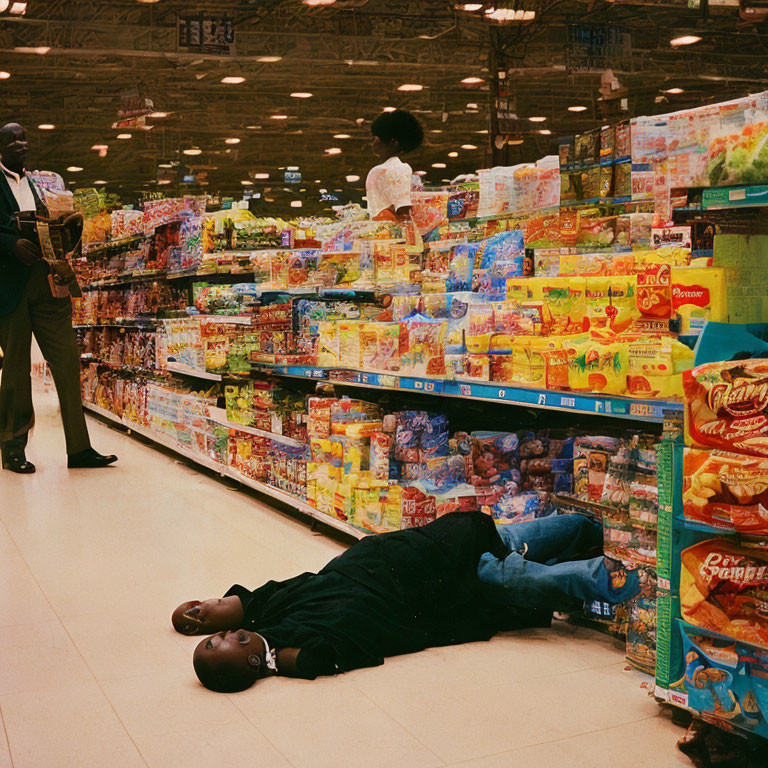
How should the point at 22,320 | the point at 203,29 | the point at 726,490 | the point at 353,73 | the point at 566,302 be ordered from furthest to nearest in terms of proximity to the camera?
the point at 353,73 < the point at 203,29 < the point at 22,320 < the point at 566,302 < the point at 726,490

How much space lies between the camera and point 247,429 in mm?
5766

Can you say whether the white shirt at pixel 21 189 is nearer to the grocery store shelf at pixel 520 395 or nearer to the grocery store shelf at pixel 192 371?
the grocery store shelf at pixel 192 371

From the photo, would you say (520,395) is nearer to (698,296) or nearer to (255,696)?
(698,296)

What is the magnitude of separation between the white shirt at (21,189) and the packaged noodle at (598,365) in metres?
4.72

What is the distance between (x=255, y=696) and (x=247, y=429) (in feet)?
10.1

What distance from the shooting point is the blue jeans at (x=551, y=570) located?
9.78 feet

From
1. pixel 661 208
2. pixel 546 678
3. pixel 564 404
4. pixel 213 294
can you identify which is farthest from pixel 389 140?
pixel 546 678

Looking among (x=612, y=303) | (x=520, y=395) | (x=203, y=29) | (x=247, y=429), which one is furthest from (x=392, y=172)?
(x=203, y=29)

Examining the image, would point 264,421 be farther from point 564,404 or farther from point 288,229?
point 564,404

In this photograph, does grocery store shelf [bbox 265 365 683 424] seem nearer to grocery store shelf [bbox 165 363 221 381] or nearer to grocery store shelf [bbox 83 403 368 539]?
grocery store shelf [bbox 83 403 368 539]

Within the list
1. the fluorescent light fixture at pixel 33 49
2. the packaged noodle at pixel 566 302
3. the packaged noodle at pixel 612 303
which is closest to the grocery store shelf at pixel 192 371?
the packaged noodle at pixel 566 302

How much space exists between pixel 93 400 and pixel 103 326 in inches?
34.3

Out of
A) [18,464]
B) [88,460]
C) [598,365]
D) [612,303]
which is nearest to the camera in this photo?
[598,365]

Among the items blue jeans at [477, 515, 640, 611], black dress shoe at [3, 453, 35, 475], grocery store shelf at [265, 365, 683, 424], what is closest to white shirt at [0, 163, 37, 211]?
black dress shoe at [3, 453, 35, 475]
